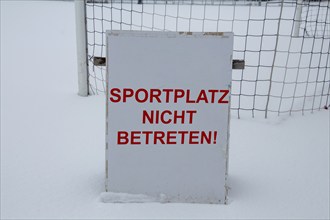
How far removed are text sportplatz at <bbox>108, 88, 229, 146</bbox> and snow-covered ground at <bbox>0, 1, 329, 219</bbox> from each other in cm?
23

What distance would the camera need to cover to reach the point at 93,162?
1584mm

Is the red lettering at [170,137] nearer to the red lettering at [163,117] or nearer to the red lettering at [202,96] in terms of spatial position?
the red lettering at [163,117]

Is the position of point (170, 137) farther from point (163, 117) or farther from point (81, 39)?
point (81, 39)

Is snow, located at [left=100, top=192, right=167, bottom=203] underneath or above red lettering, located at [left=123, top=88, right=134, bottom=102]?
underneath

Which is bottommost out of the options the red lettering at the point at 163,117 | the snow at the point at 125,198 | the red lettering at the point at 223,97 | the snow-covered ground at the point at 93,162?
the snow-covered ground at the point at 93,162

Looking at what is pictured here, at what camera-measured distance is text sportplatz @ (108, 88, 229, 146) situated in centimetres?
129

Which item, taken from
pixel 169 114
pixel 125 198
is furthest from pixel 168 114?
pixel 125 198

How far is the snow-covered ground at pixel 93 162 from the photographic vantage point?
1.29 meters

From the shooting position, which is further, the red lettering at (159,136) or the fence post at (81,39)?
the fence post at (81,39)

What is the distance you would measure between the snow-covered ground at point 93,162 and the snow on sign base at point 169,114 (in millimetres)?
87

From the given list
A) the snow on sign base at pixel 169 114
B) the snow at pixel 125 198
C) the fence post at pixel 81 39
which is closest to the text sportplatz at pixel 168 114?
the snow on sign base at pixel 169 114

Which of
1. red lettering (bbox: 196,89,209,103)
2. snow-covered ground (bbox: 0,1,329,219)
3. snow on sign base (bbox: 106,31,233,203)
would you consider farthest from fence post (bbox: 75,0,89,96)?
red lettering (bbox: 196,89,209,103)

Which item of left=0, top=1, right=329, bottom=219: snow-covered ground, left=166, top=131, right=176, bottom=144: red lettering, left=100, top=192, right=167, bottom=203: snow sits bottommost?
left=0, top=1, right=329, bottom=219: snow-covered ground

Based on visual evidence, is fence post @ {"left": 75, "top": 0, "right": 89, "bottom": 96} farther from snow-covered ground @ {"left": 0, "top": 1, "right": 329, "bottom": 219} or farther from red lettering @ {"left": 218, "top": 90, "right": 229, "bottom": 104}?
red lettering @ {"left": 218, "top": 90, "right": 229, "bottom": 104}
